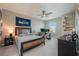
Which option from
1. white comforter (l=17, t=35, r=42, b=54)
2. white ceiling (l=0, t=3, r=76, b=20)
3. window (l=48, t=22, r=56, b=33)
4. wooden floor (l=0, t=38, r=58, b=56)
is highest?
white ceiling (l=0, t=3, r=76, b=20)

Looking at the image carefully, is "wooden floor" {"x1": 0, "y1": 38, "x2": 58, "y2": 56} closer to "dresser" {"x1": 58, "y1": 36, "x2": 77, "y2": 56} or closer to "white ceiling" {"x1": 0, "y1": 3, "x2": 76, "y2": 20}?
"dresser" {"x1": 58, "y1": 36, "x2": 77, "y2": 56}

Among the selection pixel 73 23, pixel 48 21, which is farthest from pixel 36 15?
pixel 73 23

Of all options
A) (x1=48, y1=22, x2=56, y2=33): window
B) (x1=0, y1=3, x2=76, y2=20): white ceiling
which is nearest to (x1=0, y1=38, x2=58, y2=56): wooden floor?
(x1=48, y1=22, x2=56, y2=33): window

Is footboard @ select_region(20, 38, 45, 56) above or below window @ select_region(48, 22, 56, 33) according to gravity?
below

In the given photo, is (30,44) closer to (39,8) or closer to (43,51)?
(43,51)

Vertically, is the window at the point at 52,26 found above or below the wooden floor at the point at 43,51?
above

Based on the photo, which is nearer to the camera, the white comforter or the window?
the white comforter

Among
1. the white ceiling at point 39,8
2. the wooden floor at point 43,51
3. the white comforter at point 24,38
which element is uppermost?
the white ceiling at point 39,8

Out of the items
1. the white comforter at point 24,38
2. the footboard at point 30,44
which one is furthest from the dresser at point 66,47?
the white comforter at point 24,38

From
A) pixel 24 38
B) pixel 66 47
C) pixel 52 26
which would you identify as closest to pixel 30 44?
pixel 24 38

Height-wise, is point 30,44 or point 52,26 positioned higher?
point 52,26

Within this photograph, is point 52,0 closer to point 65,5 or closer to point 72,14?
point 65,5

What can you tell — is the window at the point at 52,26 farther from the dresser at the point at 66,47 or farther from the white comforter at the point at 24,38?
the white comforter at the point at 24,38

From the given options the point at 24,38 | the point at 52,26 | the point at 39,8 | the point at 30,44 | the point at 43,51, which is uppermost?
the point at 39,8
